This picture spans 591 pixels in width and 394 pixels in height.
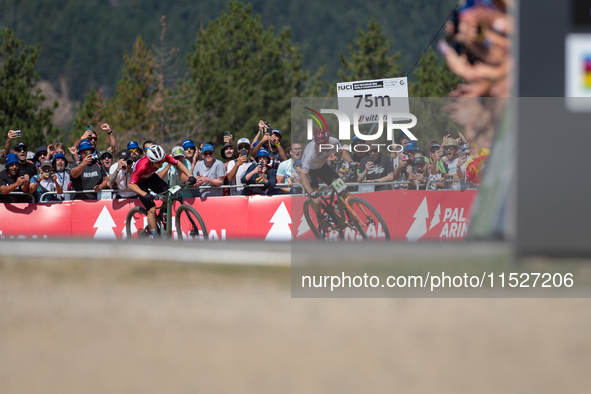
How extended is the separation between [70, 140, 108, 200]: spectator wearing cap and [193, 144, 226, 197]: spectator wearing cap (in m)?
1.80

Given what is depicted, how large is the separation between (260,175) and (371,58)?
4658 cm

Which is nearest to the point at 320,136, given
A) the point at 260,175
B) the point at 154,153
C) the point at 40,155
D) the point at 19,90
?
the point at 260,175

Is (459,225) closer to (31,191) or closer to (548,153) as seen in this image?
(548,153)

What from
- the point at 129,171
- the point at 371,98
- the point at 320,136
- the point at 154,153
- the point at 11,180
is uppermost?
the point at 371,98

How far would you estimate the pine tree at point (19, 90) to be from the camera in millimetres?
40844

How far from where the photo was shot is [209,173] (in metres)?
12.3

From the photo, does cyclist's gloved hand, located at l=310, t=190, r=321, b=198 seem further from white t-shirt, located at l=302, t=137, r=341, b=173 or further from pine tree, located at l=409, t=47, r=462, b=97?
pine tree, located at l=409, t=47, r=462, b=97

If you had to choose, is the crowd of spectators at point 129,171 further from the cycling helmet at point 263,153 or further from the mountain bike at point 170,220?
the mountain bike at point 170,220

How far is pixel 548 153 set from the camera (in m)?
5.98

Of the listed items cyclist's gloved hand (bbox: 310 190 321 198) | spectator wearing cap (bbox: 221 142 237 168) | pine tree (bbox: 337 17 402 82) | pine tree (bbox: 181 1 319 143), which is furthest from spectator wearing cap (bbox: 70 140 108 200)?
pine tree (bbox: 337 17 402 82)

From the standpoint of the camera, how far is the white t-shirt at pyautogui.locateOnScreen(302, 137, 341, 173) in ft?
31.2

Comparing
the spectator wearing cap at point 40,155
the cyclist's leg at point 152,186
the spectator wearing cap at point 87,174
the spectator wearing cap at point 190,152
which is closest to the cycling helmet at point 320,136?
the cyclist's leg at point 152,186

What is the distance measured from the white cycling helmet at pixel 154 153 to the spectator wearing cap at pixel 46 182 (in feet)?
9.96

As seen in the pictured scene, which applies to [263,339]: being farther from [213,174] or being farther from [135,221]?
[213,174]
